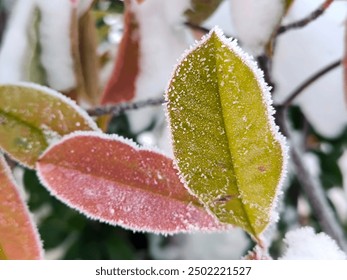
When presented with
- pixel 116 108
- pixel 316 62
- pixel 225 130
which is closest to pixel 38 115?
pixel 116 108

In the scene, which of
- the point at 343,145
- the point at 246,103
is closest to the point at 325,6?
the point at 246,103

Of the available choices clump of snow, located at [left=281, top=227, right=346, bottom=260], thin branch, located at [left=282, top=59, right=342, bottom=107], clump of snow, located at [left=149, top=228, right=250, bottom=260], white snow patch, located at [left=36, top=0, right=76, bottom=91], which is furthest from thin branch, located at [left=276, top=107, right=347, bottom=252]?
clump of snow, located at [left=149, top=228, right=250, bottom=260]

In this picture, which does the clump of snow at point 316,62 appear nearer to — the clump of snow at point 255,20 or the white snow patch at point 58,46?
the clump of snow at point 255,20

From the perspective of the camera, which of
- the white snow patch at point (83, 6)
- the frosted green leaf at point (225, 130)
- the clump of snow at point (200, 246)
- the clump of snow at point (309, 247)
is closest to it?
the frosted green leaf at point (225, 130)

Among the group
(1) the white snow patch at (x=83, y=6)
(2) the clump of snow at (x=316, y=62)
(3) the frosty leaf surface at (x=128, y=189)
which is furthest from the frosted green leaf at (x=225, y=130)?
(2) the clump of snow at (x=316, y=62)

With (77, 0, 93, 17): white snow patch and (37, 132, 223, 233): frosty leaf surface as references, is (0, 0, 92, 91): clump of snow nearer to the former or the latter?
(77, 0, 93, 17): white snow patch

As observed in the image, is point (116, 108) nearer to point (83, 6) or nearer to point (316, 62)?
point (83, 6)
